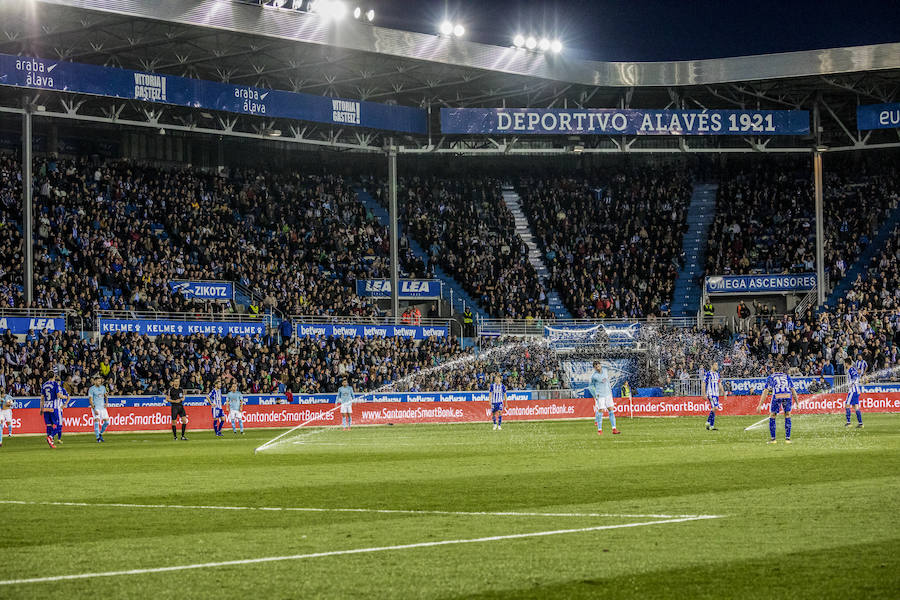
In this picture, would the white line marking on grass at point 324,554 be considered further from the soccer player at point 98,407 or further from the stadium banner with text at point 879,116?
the stadium banner with text at point 879,116

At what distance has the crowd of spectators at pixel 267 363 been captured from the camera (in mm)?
43156

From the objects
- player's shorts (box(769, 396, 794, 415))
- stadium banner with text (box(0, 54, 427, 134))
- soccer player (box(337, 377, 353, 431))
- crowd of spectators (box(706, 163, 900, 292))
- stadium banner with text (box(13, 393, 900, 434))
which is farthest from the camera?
crowd of spectators (box(706, 163, 900, 292))

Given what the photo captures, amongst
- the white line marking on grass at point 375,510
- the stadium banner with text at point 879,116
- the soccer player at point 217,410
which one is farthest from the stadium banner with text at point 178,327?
the white line marking on grass at point 375,510

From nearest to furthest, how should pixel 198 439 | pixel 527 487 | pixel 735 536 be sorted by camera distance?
pixel 735 536
pixel 527 487
pixel 198 439

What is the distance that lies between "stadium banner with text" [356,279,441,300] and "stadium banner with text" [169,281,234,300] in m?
8.04

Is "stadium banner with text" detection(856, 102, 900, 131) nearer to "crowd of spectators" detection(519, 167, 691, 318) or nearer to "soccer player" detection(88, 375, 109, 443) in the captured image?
"crowd of spectators" detection(519, 167, 691, 318)

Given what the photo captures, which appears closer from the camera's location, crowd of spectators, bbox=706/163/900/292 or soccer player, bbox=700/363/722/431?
soccer player, bbox=700/363/722/431

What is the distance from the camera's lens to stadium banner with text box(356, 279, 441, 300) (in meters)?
60.2

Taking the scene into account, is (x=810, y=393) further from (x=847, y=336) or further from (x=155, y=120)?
(x=155, y=120)

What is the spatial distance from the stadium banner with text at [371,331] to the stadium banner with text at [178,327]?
220 centimetres

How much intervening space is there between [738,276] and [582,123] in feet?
36.1

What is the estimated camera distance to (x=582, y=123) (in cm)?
6097

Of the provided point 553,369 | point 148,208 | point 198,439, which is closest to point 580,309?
point 553,369

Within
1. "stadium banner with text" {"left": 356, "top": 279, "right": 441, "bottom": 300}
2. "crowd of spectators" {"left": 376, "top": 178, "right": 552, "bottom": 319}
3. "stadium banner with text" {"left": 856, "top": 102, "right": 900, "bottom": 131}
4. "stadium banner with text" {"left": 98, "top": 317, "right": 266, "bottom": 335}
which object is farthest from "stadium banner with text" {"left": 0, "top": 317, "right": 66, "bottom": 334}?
"stadium banner with text" {"left": 856, "top": 102, "right": 900, "bottom": 131}
